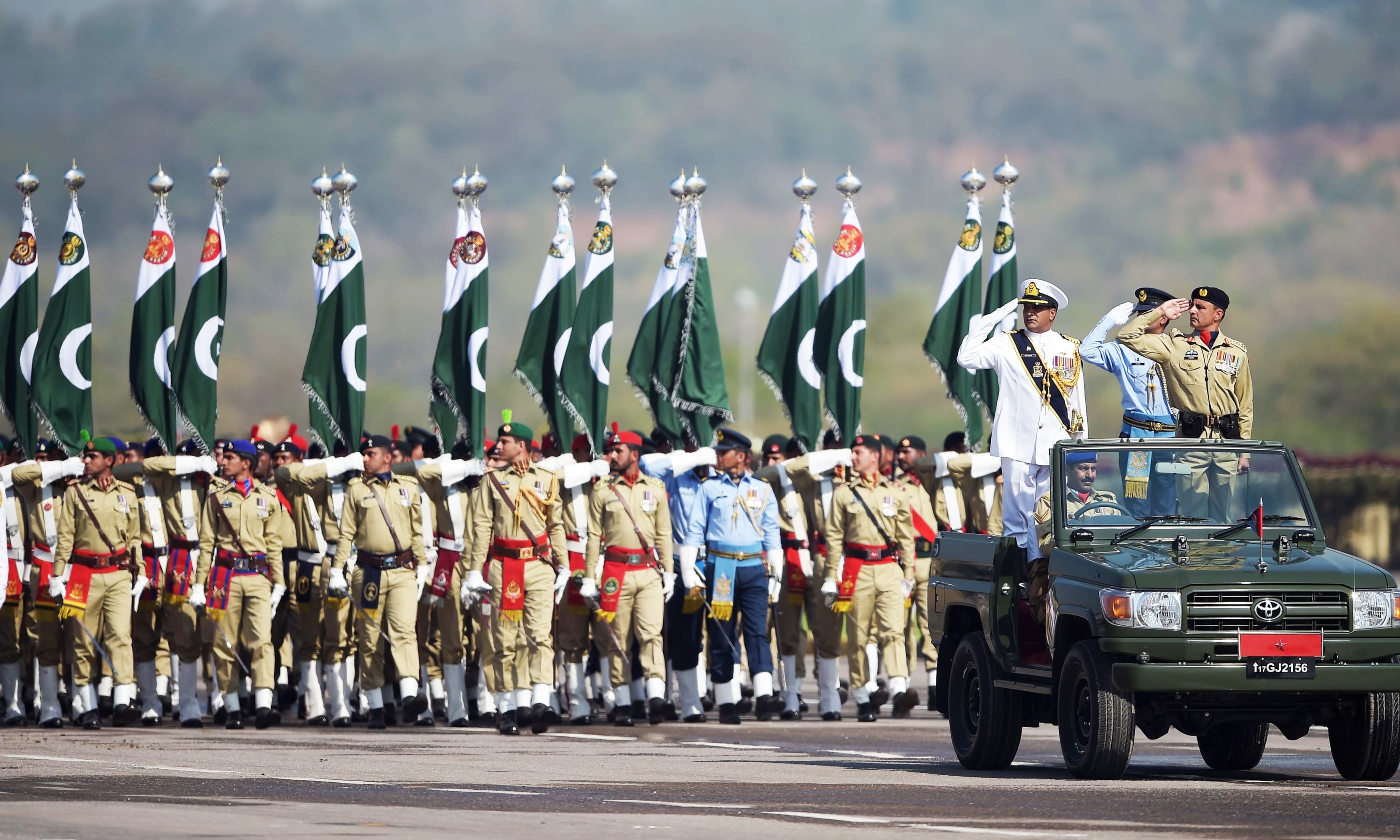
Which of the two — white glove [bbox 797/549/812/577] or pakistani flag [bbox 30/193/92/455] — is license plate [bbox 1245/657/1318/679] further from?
pakistani flag [bbox 30/193/92/455]

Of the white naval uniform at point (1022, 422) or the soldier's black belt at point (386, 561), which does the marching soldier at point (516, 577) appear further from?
the white naval uniform at point (1022, 422)

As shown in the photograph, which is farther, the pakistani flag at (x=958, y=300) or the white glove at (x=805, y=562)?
the pakistani flag at (x=958, y=300)

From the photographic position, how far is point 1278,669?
36.9 feet

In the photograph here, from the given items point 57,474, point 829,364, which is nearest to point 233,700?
point 57,474

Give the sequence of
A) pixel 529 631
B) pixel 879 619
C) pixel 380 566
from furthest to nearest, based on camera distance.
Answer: pixel 879 619 → pixel 380 566 → pixel 529 631

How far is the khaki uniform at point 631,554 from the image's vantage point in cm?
1833

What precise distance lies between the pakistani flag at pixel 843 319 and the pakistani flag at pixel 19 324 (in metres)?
7.81

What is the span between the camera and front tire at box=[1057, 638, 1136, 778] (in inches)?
450

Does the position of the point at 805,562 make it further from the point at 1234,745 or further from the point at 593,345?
the point at 1234,745

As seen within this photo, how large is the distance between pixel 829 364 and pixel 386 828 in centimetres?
1250

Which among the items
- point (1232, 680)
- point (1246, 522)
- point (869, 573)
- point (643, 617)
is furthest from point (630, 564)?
point (1232, 680)

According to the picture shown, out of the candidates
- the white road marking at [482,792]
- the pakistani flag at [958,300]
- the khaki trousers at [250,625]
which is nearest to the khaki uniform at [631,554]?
the khaki trousers at [250,625]

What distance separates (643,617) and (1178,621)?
25.0 feet

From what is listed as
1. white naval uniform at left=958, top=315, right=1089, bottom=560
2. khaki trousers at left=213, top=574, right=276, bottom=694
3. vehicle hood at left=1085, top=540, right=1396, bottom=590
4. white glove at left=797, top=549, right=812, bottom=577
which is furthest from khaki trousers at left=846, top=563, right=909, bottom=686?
vehicle hood at left=1085, top=540, right=1396, bottom=590
